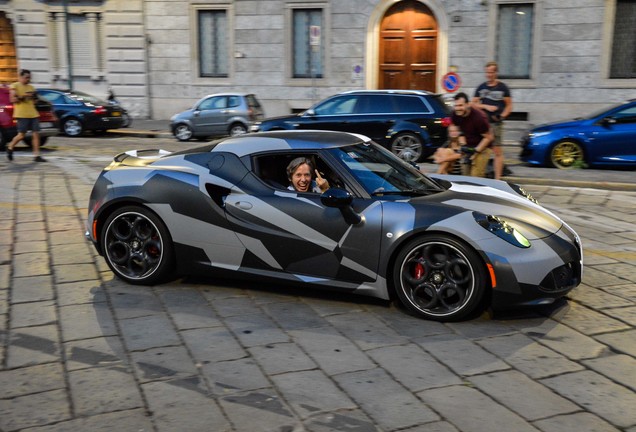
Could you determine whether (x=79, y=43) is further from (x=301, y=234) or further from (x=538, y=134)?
(x=301, y=234)

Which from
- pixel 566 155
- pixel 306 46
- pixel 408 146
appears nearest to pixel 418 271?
pixel 566 155

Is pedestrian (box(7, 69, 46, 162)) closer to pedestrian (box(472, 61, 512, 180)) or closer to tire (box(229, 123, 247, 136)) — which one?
tire (box(229, 123, 247, 136))

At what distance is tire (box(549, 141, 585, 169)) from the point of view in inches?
495

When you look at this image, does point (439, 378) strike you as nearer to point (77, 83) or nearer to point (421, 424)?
point (421, 424)

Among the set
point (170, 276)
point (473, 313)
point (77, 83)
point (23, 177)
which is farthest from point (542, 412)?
point (77, 83)

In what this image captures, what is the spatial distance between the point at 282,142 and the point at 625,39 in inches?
672

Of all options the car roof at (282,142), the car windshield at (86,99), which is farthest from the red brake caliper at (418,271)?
the car windshield at (86,99)

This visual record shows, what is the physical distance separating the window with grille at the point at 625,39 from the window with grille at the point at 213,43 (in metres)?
12.2

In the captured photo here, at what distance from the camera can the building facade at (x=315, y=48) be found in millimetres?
19891

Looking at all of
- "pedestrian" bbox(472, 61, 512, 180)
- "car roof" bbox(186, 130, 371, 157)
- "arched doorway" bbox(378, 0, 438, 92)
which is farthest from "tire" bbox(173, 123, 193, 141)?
"car roof" bbox(186, 130, 371, 157)

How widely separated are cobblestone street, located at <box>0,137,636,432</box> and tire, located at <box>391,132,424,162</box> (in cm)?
732

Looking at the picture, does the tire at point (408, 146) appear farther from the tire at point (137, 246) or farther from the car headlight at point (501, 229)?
the car headlight at point (501, 229)

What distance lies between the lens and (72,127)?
1925 cm

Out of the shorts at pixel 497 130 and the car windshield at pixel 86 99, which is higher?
the car windshield at pixel 86 99
